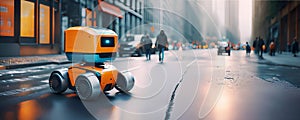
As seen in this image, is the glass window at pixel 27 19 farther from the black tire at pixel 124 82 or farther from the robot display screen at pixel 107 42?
the robot display screen at pixel 107 42

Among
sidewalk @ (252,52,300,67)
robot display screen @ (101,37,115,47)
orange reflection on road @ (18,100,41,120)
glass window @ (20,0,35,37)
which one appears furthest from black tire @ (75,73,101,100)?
glass window @ (20,0,35,37)

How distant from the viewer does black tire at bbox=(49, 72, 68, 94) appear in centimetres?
564

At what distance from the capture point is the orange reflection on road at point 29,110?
411cm

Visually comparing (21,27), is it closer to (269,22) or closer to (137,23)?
(137,23)

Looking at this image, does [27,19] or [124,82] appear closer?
[124,82]

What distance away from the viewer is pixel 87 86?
5.17 m

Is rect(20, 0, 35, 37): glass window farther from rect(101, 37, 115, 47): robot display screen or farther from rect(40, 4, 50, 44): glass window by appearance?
rect(101, 37, 115, 47): robot display screen

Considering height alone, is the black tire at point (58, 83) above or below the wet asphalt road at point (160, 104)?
above

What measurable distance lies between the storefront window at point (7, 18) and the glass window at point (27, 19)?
3.17 ft

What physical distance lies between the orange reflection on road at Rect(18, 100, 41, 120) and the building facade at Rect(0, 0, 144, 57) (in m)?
14.2

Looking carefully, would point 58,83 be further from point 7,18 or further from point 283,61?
point 283,61

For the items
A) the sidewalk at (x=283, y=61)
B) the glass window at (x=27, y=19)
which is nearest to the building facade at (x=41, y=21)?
the glass window at (x=27, y=19)

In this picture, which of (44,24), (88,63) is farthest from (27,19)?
(88,63)

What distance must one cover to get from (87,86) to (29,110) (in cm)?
102
